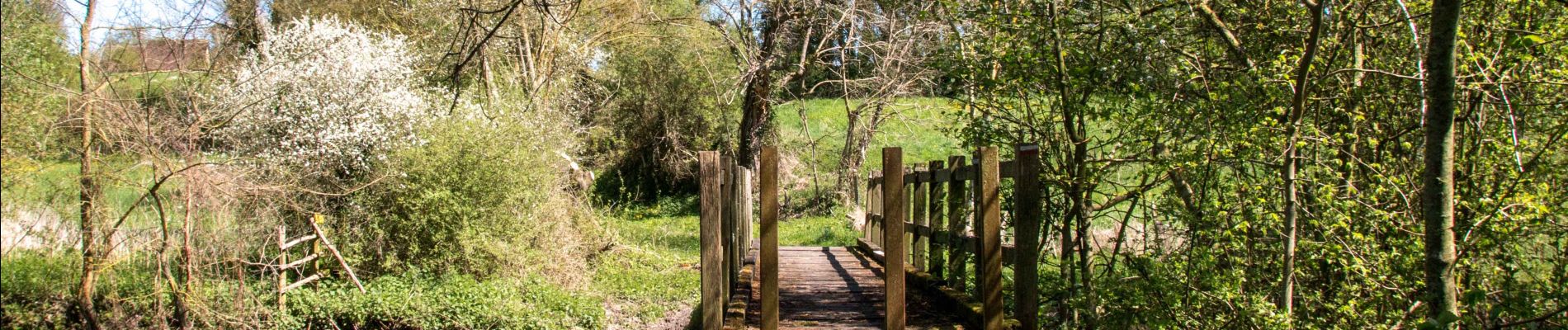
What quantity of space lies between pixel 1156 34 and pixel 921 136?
22.6 meters

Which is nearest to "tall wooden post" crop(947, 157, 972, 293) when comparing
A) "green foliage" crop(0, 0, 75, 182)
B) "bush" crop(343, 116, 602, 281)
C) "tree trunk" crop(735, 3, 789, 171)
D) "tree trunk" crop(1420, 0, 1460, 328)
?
"tree trunk" crop(1420, 0, 1460, 328)

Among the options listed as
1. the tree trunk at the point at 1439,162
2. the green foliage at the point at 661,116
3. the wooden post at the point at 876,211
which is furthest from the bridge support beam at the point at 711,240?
the green foliage at the point at 661,116

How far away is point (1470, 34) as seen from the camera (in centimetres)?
568

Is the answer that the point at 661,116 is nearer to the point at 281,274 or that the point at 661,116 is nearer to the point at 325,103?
the point at 325,103

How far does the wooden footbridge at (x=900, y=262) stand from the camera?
520 cm

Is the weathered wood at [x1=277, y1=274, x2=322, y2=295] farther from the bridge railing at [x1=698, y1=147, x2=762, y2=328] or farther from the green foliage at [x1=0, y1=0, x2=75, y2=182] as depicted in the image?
the bridge railing at [x1=698, y1=147, x2=762, y2=328]

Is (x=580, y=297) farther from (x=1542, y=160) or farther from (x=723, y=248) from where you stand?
(x=1542, y=160)

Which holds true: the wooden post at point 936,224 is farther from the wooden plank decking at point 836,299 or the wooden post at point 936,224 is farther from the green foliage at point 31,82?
the green foliage at point 31,82

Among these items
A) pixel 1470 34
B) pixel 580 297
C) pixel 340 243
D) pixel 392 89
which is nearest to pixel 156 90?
pixel 340 243

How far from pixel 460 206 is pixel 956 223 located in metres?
8.85

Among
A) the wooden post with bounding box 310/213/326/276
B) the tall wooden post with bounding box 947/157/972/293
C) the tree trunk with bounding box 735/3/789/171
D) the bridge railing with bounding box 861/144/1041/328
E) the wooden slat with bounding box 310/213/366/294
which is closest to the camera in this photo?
the bridge railing with bounding box 861/144/1041/328

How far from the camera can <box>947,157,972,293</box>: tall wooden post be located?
22.5 ft

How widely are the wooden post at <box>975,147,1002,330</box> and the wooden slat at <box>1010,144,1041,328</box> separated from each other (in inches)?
4.5

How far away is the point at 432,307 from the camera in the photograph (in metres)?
12.5
